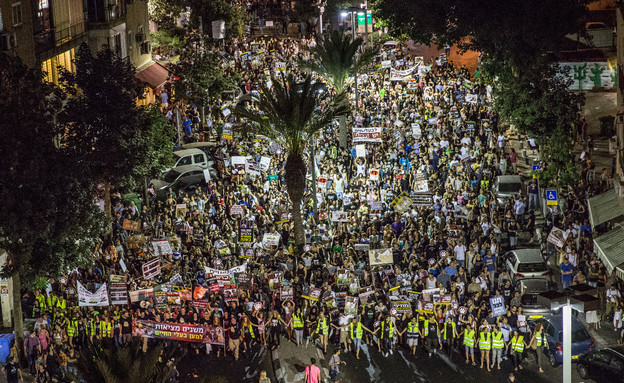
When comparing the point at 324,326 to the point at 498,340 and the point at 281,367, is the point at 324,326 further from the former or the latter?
the point at 498,340

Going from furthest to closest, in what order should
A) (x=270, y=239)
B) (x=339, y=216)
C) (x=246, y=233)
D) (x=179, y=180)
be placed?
(x=179, y=180) → (x=339, y=216) → (x=270, y=239) → (x=246, y=233)

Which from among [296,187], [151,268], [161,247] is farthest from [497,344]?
[161,247]

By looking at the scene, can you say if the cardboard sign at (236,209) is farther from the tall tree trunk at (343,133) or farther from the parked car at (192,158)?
the tall tree trunk at (343,133)

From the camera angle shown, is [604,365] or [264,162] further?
[264,162]

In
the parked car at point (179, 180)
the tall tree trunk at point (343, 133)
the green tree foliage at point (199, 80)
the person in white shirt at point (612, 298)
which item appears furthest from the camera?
the green tree foliage at point (199, 80)

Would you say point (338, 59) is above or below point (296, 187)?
above

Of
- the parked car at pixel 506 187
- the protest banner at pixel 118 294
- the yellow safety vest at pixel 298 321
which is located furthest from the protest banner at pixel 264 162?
the yellow safety vest at pixel 298 321

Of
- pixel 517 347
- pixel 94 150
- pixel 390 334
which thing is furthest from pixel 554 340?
pixel 94 150
